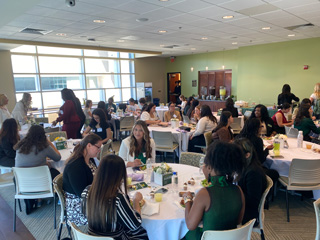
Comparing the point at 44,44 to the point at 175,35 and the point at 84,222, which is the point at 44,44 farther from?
the point at 84,222

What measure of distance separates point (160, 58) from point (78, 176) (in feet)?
42.6

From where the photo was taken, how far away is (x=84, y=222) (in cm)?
234

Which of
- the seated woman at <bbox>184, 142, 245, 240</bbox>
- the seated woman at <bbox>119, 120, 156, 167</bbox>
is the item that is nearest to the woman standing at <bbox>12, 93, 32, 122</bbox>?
the seated woman at <bbox>119, 120, 156, 167</bbox>

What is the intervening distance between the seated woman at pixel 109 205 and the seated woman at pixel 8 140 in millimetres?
2540

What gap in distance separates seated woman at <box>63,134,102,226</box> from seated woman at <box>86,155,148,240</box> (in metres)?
0.55

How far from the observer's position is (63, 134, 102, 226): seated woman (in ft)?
7.29

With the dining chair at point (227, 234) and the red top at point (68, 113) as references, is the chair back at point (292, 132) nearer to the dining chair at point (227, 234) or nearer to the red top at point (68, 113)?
the dining chair at point (227, 234)

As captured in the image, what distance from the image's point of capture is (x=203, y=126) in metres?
4.88

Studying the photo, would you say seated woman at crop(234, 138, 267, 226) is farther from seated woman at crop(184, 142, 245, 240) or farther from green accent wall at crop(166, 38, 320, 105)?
green accent wall at crop(166, 38, 320, 105)

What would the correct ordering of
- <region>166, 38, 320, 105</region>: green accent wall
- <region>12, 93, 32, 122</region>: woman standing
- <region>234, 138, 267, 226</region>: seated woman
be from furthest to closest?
<region>166, 38, 320, 105</region>: green accent wall → <region>12, 93, 32, 122</region>: woman standing → <region>234, 138, 267, 226</region>: seated woman

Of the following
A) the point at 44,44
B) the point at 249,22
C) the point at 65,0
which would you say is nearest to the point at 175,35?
the point at 249,22

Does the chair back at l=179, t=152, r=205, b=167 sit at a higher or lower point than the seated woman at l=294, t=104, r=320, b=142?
lower

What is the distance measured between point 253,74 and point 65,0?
28.4 feet

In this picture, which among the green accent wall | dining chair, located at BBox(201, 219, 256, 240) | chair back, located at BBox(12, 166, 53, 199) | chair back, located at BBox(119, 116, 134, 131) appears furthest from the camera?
the green accent wall
